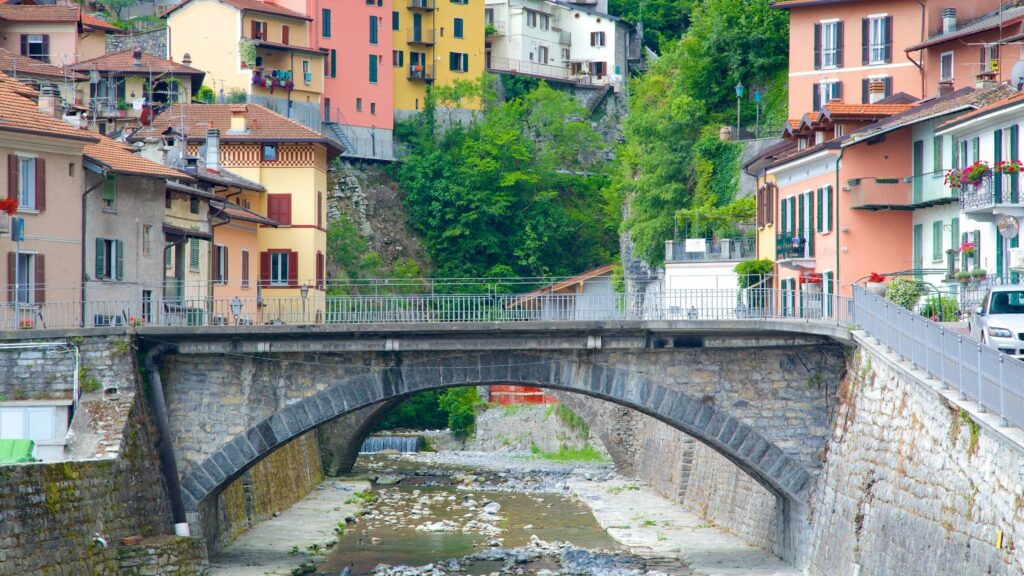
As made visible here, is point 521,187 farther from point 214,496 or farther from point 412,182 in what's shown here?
point 214,496

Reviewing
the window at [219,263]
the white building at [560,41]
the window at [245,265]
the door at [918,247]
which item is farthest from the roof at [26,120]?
the white building at [560,41]

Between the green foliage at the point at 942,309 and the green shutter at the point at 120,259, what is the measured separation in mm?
22166

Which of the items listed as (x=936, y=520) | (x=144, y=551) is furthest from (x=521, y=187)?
(x=936, y=520)

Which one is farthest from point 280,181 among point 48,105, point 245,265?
point 48,105

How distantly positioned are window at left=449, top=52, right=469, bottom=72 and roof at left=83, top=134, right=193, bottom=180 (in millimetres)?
52768

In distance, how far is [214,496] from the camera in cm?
3925

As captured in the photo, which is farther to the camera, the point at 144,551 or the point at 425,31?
the point at 425,31

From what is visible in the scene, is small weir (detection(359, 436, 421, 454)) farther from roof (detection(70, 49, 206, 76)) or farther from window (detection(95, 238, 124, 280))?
window (detection(95, 238, 124, 280))

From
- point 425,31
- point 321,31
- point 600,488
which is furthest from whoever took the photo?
point 425,31

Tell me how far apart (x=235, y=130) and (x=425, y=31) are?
119 ft

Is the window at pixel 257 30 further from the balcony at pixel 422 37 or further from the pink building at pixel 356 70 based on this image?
the balcony at pixel 422 37

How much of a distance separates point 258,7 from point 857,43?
3472cm

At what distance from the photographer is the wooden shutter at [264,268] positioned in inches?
2346

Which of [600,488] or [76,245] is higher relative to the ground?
[76,245]
